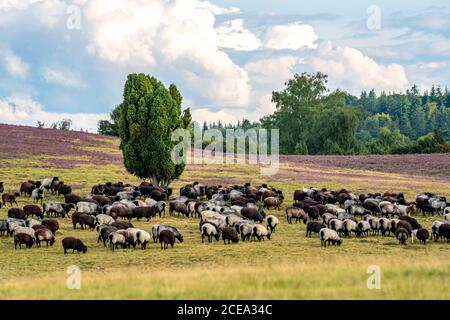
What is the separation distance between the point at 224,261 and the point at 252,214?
11948 mm

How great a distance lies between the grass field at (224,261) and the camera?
14.2 metres

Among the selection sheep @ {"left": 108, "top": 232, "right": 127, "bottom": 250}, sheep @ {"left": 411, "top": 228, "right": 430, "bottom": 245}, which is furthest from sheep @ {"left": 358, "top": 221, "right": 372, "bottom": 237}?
sheep @ {"left": 108, "top": 232, "right": 127, "bottom": 250}

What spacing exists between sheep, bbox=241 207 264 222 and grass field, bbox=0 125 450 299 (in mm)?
1719

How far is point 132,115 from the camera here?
5612 centimetres

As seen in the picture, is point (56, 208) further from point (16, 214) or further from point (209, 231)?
point (209, 231)

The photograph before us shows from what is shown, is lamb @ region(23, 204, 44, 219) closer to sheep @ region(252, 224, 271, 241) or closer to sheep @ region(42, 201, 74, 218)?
sheep @ region(42, 201, 74, 218)

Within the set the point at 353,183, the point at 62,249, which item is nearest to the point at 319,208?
the point at 62,249

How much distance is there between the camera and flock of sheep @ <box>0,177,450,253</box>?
30.7 m

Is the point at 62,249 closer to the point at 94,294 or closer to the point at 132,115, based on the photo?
the point at 94,294

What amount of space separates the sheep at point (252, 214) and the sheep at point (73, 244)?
12311 mm

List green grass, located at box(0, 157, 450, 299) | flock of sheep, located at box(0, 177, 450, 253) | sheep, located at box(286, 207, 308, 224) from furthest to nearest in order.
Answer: sheep, located at box(286, 207, 308, 224)
flock of sheep, located at box(0, 177, 450, 253)
green grass, located at box(0, 157, 450, 299)

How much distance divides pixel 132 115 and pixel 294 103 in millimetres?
92260

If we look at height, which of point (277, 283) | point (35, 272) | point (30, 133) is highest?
point (30, 133)
